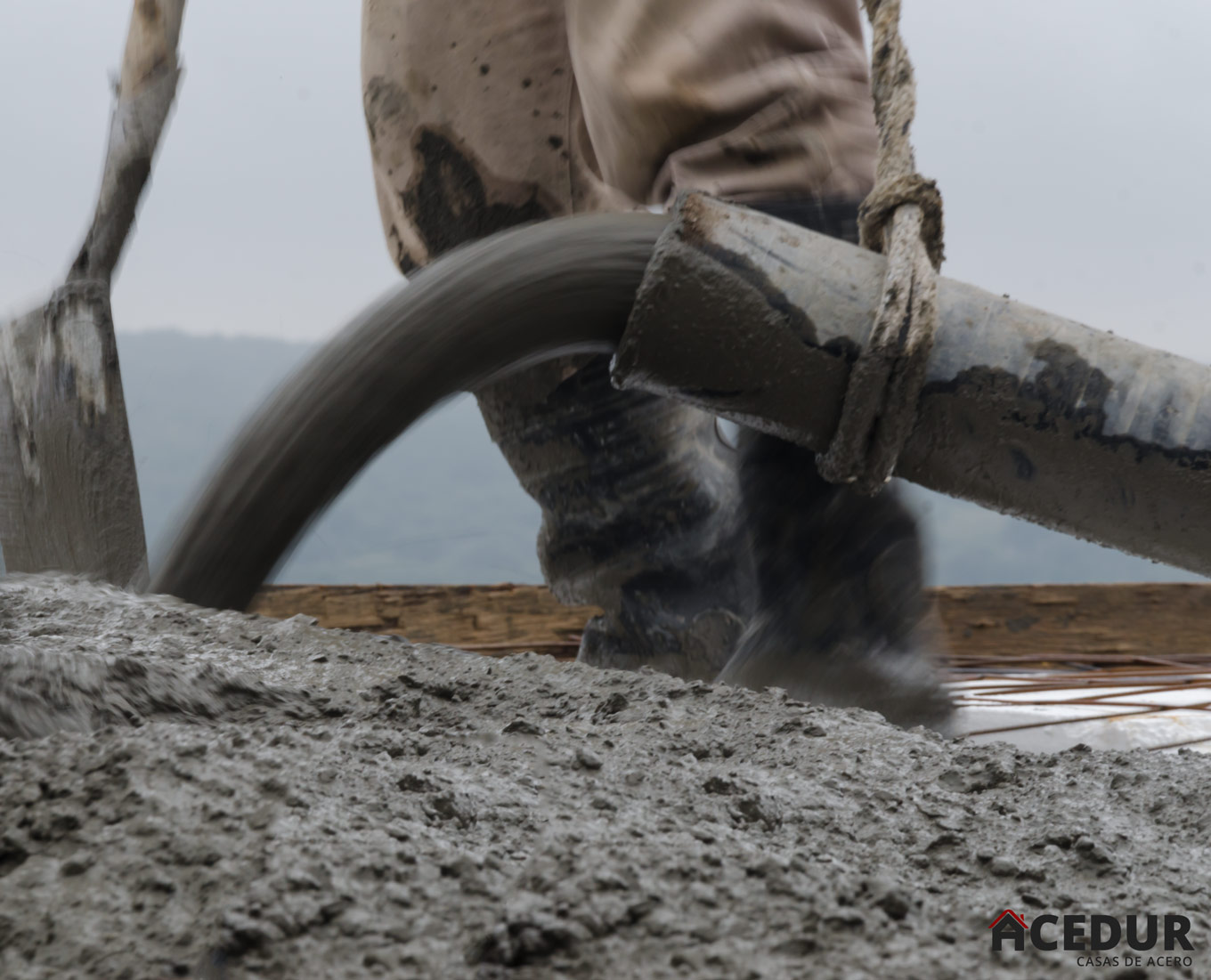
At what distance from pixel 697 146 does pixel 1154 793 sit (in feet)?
2.28

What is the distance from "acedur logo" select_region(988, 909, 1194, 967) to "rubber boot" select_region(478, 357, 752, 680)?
2.90 ft

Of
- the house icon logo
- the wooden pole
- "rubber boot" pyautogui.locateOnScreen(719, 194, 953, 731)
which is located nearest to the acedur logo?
the house icon logo

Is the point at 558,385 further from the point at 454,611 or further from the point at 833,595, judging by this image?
the point at 454,611

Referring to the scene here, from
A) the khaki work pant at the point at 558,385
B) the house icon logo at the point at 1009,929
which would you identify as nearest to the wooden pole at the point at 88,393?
the khaki work pant at the point at 558,385

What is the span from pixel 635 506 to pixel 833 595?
0.33 m

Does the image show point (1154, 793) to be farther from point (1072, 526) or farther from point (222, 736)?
point (222, 736)

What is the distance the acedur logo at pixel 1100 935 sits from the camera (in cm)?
43

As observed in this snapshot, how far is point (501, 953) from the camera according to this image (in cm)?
39

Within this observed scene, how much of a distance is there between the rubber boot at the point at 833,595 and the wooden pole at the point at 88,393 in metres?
0.88

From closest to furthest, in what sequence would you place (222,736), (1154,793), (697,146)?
(222,736) → (1154,793) → (697,146)

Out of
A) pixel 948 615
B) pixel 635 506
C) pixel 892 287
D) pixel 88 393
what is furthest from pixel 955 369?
pixel 948 615

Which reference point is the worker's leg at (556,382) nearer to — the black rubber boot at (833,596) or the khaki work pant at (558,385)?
the khaki work pant at (558,385)

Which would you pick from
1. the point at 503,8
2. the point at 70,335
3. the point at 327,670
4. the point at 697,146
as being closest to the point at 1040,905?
the point at 327,670

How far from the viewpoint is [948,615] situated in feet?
7.60
